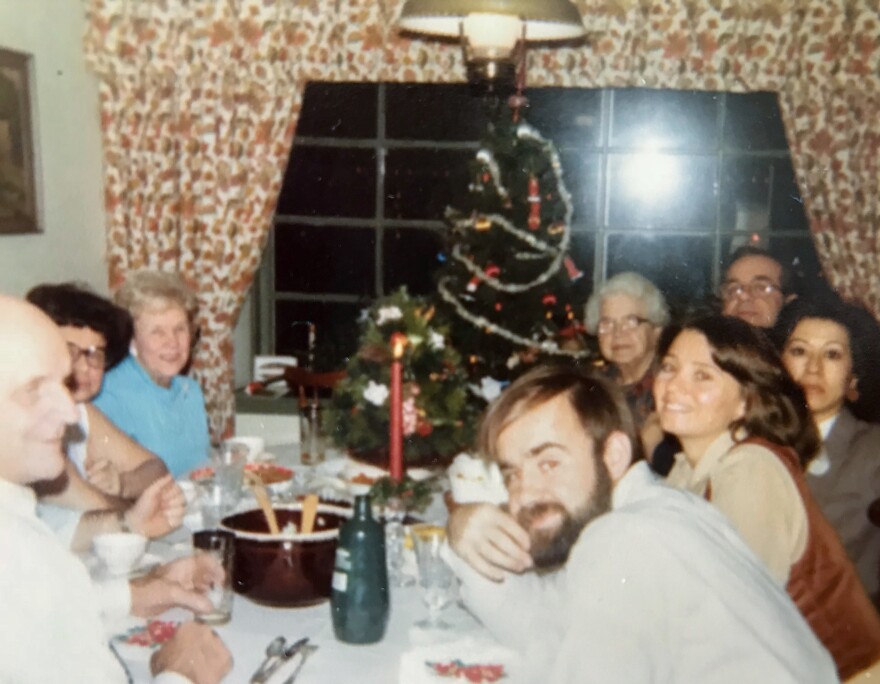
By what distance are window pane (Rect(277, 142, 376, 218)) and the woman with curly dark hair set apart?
2.57m

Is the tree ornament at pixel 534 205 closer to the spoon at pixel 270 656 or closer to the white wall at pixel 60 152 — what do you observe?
the white wall at pixel 60 152

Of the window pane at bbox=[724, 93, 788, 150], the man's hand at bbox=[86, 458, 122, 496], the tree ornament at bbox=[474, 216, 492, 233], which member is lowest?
the man's hand at bbox=[86, 458, 122, 496]

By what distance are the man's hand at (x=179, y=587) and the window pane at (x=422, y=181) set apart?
275 cm

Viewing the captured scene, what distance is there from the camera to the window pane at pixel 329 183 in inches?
168

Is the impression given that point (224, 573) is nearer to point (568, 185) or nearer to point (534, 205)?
point (534, 205)

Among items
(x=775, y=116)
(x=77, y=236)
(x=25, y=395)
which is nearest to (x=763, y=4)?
(x=775, y=116)

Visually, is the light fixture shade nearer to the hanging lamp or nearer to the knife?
the hanging lamp

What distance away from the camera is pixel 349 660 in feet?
4.83

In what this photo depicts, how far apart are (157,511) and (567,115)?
2.70 meters

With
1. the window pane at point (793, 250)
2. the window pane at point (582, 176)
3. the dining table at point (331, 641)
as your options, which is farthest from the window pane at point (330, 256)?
the dining table at point (331, 641)

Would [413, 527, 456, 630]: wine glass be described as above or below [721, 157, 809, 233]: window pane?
below

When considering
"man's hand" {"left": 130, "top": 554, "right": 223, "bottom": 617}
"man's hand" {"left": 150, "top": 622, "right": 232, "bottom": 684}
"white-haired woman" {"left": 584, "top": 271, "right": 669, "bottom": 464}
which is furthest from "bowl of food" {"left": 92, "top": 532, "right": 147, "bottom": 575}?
"white-haired woman" {"left": 584, "top": 271, "right": 669, "bottom": 464}

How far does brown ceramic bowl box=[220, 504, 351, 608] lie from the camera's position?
158 cm

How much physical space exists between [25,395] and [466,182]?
3094mm
